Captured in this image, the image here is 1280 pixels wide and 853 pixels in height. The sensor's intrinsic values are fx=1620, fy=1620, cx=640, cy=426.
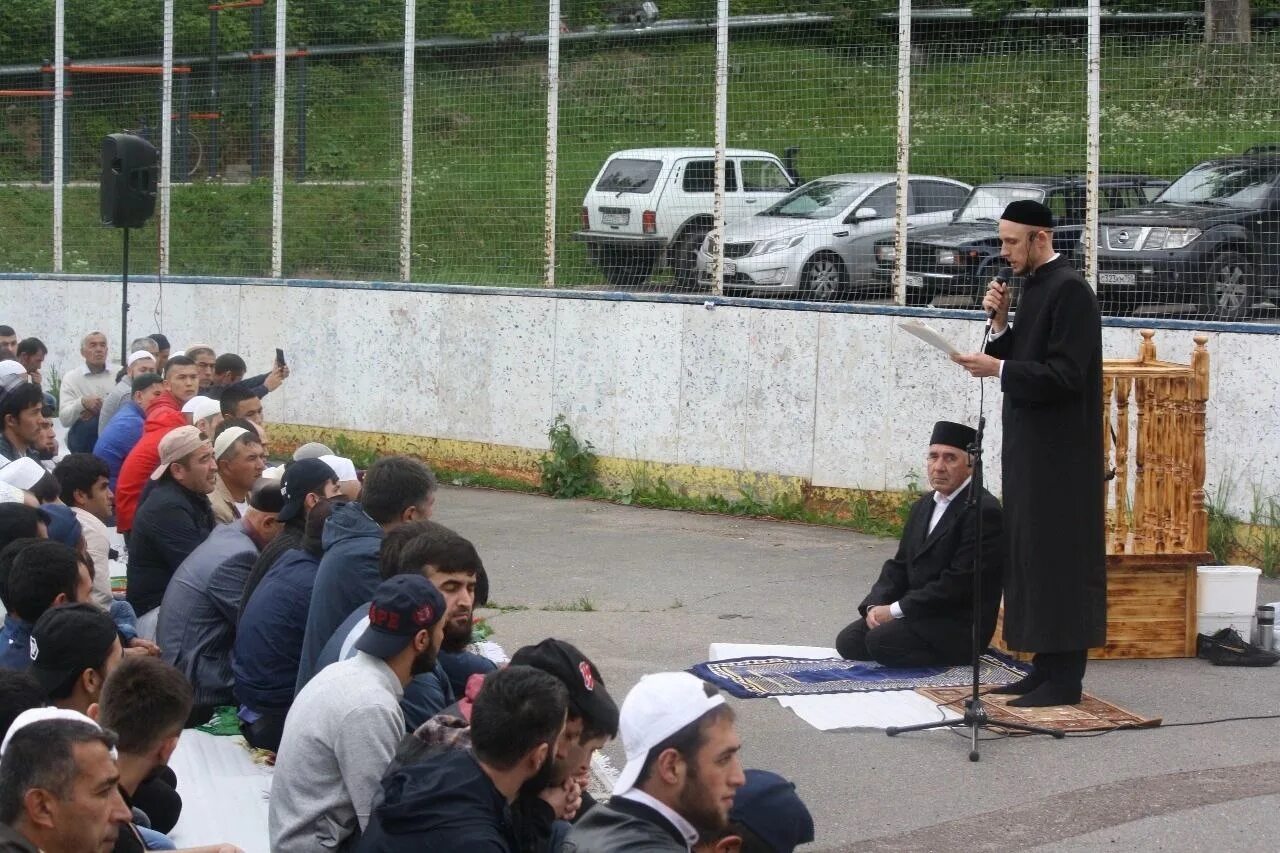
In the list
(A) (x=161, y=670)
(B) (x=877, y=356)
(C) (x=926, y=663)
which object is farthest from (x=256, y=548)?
(B) (x=877, y=356)

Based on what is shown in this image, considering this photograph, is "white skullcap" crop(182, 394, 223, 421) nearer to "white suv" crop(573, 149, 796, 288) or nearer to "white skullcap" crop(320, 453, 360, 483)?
"white skullcap" crop(320, 453, 360, 483)

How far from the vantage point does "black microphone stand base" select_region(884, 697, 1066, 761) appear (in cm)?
673

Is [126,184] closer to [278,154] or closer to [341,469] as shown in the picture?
[278,154]

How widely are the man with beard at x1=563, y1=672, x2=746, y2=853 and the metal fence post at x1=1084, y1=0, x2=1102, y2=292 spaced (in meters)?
8.48

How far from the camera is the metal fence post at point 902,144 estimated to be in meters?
12.2

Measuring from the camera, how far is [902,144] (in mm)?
12352

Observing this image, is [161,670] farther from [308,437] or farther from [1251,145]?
[308,437]

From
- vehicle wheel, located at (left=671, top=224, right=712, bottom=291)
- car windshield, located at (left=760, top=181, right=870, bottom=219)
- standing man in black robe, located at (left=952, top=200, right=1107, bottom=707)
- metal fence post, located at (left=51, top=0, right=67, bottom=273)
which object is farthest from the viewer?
metal fence post, located at (left=51, top=0, right=67, bottom=273)

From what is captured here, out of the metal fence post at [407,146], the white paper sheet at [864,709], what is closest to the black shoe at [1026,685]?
the white paper sheet at [864,709]

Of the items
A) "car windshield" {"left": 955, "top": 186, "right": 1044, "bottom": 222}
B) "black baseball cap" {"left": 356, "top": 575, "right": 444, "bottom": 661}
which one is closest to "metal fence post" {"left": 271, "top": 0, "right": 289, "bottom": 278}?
"car windshield" {"left": 955, "top": 186, "right": 1044, "bottom": 222}

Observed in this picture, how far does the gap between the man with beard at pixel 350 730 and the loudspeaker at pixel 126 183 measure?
10.7 m

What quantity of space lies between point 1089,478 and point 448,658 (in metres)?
3.14

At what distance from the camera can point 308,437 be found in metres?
16.2

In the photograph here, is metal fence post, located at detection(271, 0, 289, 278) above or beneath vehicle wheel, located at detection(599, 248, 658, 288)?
above
